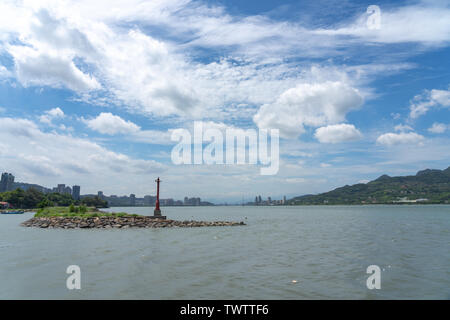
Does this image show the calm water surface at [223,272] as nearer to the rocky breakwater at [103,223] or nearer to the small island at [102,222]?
the rocky breakwater at [103,223]

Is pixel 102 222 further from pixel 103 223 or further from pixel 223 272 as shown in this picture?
pixel 223 272

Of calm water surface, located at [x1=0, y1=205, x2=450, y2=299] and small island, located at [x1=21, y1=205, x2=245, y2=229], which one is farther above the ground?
calm water surface, located at [x1=0, y1=205, x2=450, y2=299]

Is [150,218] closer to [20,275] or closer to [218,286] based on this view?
[20,275]

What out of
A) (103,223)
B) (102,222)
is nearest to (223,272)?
(103,223)

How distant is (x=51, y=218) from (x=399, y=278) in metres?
62.0

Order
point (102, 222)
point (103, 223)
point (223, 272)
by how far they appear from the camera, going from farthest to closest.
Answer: point (102, 222), point (103, 223), point (223, 272)

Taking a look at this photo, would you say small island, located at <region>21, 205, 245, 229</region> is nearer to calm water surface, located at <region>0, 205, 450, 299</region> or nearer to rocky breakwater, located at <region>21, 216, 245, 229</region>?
rocky breakwater, located at <region>21, 216, 245, 229</region>

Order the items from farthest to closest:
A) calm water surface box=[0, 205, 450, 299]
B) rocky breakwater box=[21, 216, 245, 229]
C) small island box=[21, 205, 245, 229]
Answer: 1. small island box=[21, 205, 245, 229]
2. rocky breakwater box=[21, 216, 245, 229]
3. calm water surface box=[0, 205, 450, 299]

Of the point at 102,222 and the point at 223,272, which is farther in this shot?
the point at 102,222

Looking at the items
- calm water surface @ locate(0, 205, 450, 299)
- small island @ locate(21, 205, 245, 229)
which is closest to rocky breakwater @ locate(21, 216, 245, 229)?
small island @ locate(21, 205, 245, 229)

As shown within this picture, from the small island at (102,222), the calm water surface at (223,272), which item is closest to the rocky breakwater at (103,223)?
the small island at (102,222)

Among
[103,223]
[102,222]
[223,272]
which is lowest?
[103,223]

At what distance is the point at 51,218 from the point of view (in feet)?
194

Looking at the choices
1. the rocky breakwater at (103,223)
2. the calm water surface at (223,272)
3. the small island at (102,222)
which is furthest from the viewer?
the small island at (102,222)
